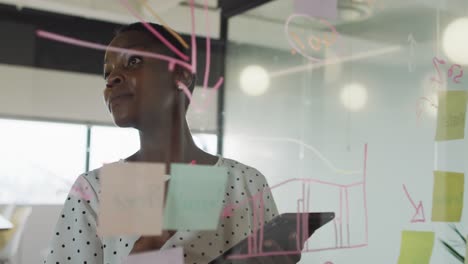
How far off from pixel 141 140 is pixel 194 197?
0.13 meters

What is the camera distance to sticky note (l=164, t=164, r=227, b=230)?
2.80ft

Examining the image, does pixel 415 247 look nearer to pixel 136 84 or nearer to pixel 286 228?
pixel 286 228

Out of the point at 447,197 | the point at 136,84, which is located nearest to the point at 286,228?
the point at 136,84

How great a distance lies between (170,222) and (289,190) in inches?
9.8

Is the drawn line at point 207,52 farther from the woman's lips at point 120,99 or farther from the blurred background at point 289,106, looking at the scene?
the woman's lips at point 120,99

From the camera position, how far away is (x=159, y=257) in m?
0.85

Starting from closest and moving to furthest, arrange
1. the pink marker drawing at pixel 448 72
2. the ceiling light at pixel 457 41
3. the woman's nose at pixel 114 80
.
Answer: the woman's nose at pixel 114 80, the pink marker drawing at pixel 448 72, the ceiling light at pixel 457 41

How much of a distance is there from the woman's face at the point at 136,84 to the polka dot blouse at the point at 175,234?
0.10 meters

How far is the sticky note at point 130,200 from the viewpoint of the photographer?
803mm

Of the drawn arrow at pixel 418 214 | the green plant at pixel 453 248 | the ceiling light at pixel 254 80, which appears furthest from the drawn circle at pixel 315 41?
the green plant at pixel 453 248

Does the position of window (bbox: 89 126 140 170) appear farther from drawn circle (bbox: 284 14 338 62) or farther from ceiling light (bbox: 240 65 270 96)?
drawn circle (bbox: 284 14 338 62)

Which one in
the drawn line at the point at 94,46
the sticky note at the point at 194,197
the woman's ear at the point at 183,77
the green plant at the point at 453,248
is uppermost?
the drawn line at the point at 94,46

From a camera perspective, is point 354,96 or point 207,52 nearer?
point 207,52

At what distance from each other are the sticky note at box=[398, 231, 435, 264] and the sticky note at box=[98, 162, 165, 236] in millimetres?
650
